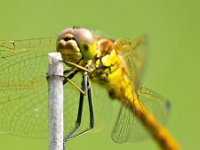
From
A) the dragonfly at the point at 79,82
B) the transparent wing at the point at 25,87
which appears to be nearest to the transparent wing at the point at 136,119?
the dragonfly at the point at 79,82

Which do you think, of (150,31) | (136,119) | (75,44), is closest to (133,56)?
(136,119)

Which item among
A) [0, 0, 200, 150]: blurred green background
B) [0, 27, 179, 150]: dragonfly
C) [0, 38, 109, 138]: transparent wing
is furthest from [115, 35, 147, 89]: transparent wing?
[0, 0, 200, 150]: blurred green background

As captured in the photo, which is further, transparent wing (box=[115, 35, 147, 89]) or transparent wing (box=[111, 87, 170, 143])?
transparent wing (box=[115, 35, 147, 89])

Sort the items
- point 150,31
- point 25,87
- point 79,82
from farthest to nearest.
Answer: point 150,31 → point 79,82 → point 25,87

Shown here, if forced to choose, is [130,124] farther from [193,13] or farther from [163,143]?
[193,13]

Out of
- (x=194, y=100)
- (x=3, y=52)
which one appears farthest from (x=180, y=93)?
(x=3, y=52)

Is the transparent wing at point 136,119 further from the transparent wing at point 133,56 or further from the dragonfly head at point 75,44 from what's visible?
the dragonfly head at point 75,44

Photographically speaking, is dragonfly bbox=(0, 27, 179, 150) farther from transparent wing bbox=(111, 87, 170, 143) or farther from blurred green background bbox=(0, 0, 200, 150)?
blurred green background bbox=(0, 0, 200, 150)

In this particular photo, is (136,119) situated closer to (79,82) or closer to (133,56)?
(133,56)
